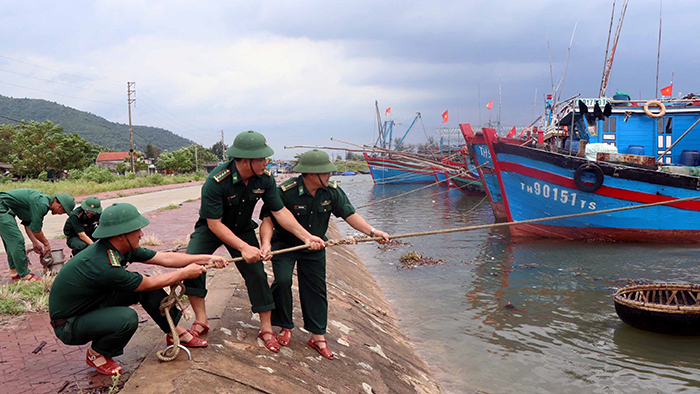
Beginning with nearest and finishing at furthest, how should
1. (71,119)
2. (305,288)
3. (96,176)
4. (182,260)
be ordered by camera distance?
(182,260)
(305,288)
(96,176)
(71,119)

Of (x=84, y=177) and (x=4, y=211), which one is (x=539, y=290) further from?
(x=84, y=177)

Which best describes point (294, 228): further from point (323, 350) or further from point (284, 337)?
point (323, 350)

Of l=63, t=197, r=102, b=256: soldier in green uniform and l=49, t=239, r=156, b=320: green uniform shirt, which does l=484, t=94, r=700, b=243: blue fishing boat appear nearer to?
l=63, t=197, r=102, b=256: soldier in green uniform

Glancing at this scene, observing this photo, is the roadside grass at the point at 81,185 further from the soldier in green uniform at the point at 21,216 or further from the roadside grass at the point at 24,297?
the roadside grass at the point at 24,297

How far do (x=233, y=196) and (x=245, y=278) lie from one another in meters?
0.68

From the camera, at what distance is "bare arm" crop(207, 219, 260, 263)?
3.65 metres

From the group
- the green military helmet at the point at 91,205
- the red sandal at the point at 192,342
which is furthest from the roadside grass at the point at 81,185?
the red sandal at the point at 192,342

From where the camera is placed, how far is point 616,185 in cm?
1251

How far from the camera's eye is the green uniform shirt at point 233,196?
3617 millimetres

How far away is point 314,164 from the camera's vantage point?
12.9 ft

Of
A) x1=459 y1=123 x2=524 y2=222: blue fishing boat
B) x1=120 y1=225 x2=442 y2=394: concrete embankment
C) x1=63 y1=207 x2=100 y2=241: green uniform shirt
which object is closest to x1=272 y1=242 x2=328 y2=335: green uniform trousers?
x1=120 y1=225 x2=442 y2=394: concrete embankment

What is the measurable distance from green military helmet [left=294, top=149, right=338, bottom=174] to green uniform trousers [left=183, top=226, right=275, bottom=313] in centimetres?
84

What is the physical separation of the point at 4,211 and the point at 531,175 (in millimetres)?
12280

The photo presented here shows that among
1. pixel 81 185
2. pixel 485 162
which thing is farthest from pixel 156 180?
pixel 485 162
